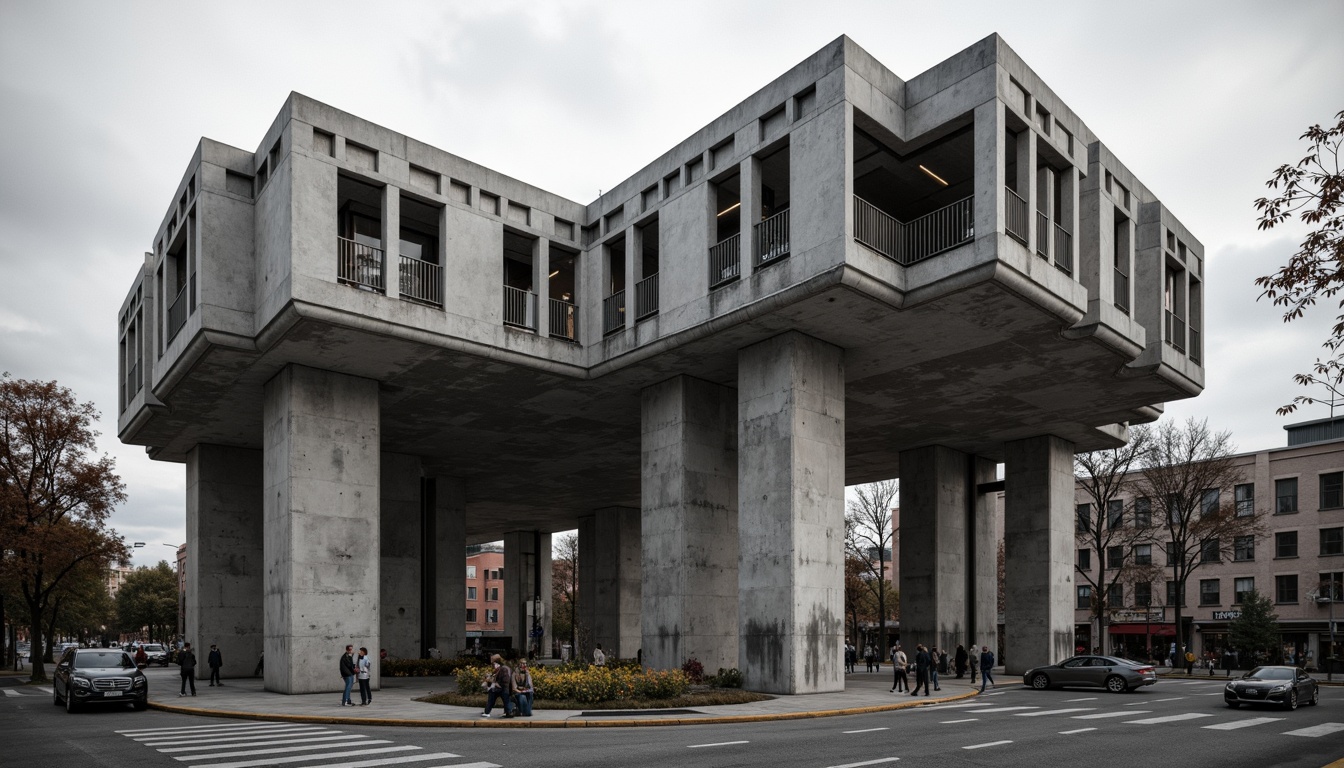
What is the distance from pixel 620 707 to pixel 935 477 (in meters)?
23.3

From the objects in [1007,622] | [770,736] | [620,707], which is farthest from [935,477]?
[770,736]

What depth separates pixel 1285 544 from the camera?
211 feet

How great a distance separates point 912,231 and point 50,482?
41.1 meters

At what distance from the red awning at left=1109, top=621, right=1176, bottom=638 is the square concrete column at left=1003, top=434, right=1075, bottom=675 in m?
39.4

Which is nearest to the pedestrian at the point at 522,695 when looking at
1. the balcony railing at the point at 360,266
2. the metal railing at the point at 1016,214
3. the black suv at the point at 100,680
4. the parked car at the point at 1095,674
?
the black suv at the point at 100,680

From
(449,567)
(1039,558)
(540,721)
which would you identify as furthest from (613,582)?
(540,721)

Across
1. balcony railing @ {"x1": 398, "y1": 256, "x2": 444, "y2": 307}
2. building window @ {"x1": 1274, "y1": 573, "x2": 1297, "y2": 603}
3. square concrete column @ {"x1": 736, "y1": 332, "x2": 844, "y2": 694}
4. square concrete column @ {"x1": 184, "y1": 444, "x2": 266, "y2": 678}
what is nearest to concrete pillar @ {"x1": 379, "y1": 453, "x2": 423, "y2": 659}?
square concrete column @ {"x1": 184, "y1": 444, "x2": 266, "y2": 678}

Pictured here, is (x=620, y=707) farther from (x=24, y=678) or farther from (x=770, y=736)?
(x=24, y=678)

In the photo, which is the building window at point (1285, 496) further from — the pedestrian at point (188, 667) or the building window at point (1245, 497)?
the pedestrian at point (188, 667)

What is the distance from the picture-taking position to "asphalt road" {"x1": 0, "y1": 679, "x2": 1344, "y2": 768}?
14.3 metres

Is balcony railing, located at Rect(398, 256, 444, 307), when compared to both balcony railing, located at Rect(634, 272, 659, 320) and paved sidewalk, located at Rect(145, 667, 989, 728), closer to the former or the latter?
balcony railing, located at Rect(634, 272, 659, 320)

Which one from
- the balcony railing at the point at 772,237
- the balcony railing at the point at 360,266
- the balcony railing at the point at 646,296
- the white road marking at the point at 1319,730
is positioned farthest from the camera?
the balcony railing at the point at 646,296

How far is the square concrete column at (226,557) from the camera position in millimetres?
35312

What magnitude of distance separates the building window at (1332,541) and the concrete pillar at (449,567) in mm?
54032
